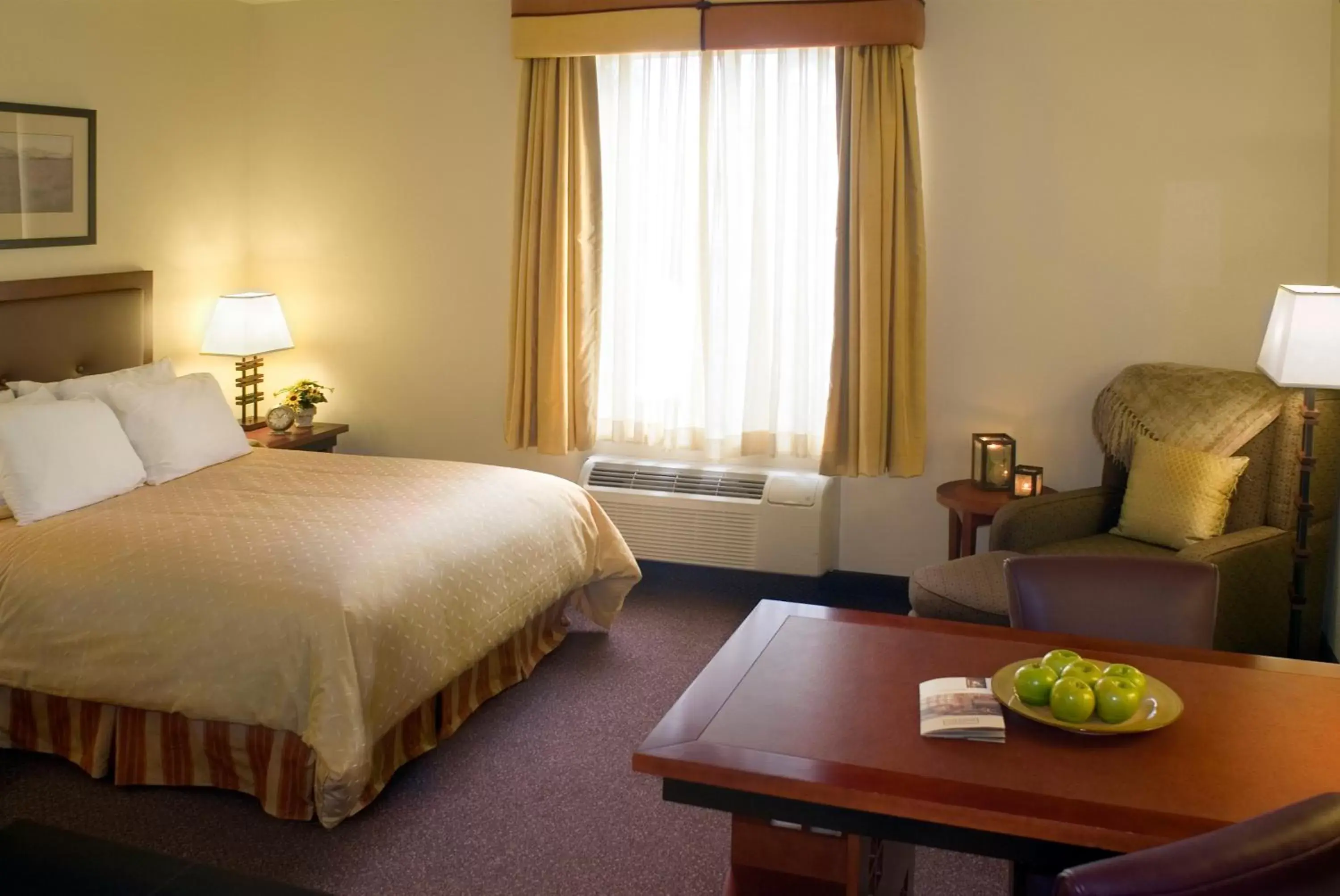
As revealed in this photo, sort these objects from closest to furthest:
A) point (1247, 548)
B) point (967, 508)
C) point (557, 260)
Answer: point (1247, 548) → point (967, 508) → point (557, 260)

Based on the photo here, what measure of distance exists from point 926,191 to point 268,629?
120 inches

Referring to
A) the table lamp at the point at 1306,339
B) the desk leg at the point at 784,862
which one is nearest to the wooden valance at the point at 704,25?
the table lamp at the point at 1306,339

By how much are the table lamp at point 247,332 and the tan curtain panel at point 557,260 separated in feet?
3.53

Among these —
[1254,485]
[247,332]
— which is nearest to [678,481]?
[247,332]

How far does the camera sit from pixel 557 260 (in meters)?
5.09

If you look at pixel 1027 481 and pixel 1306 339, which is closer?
pixel 1306 339

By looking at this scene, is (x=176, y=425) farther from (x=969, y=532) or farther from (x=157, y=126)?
(x=969, y=532)

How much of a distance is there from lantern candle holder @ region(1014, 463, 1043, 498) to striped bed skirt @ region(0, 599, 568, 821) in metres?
2.21

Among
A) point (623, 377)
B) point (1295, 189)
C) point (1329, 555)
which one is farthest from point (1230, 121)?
point (623, 377)

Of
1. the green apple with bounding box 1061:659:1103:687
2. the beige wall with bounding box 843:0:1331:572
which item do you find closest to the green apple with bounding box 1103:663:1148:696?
the green apple with bounding box 1061:659:1103:687

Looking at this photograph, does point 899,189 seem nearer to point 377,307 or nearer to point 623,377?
point 623,377

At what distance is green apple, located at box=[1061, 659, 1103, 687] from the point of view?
2.00 m

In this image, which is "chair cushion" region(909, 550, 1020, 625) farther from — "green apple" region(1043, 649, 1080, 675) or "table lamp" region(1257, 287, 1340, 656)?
"green apple" region(1043, 649, 1080, 675)

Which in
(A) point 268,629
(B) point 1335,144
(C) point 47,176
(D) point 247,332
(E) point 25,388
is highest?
(B) point 1335,144
